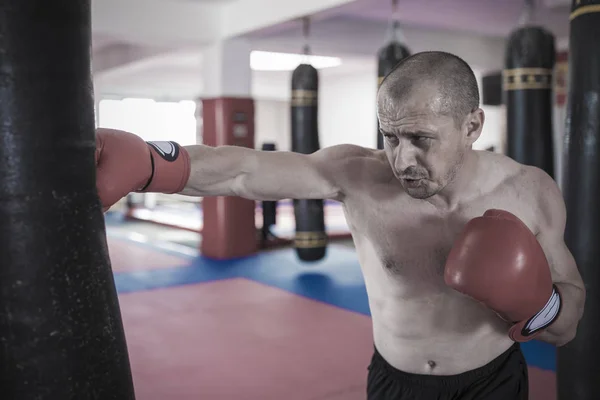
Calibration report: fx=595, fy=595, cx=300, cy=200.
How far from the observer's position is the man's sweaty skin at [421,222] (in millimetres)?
1577

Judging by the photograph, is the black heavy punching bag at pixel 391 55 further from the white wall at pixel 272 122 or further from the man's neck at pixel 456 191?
the white wall at pixel 272 122

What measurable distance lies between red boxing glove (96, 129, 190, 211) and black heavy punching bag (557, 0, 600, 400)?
Answer: 1.50m

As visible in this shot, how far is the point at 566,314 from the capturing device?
1561 mm

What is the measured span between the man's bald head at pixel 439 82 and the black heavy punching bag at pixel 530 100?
2.34m

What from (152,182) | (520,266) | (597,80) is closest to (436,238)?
(520,266)

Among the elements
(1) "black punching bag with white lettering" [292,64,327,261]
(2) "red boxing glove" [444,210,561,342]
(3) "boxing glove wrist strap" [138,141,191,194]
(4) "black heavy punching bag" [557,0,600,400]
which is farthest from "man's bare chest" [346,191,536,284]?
(1) "black punching bag with white lettering" [292,64,327,261]

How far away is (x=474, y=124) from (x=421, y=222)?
31 cm

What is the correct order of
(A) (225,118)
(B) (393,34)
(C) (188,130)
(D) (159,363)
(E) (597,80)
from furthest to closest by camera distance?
(C) (188,130) < (A) (225,118) < (B) (393,34) < (D) (159,363) < (E) (597,80)

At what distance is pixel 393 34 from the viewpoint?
16.5 feet

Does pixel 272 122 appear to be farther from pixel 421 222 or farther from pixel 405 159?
pixel 405 159

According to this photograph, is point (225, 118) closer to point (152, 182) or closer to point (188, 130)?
point (152, 182)

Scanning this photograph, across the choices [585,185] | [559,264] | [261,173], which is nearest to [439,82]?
[261,173]

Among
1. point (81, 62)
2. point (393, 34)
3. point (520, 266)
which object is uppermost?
point (393, 34)

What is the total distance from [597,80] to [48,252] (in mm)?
2006
